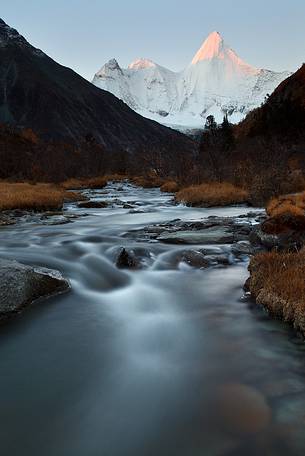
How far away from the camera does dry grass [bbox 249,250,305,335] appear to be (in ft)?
22.5

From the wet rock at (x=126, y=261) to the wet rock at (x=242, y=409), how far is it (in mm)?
5935

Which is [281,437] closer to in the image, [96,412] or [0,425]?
[96,412]

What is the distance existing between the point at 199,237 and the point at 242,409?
29.2 ft

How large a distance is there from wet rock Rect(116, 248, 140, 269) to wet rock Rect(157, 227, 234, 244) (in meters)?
2.08

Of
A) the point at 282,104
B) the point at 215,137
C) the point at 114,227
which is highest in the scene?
the point at 282,104

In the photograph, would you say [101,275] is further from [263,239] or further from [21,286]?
[263,239]

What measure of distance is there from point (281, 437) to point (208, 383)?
1.27 meters

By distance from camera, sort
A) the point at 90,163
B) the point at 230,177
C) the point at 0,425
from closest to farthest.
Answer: the point at 0,425, the point at 230,177, the point at 90,163

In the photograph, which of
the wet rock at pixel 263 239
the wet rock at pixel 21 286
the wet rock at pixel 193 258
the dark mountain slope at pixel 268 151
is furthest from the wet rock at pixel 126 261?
the dark mountain slope at pixel 268 151

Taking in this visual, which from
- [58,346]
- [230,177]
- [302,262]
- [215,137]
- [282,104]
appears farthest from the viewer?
[282,104]

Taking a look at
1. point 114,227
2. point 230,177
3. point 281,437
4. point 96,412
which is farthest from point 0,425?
point 230,177

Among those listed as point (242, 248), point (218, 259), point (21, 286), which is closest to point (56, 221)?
point (242, 248)

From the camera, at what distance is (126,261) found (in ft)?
36.5

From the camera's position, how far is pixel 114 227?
17.8 metres
